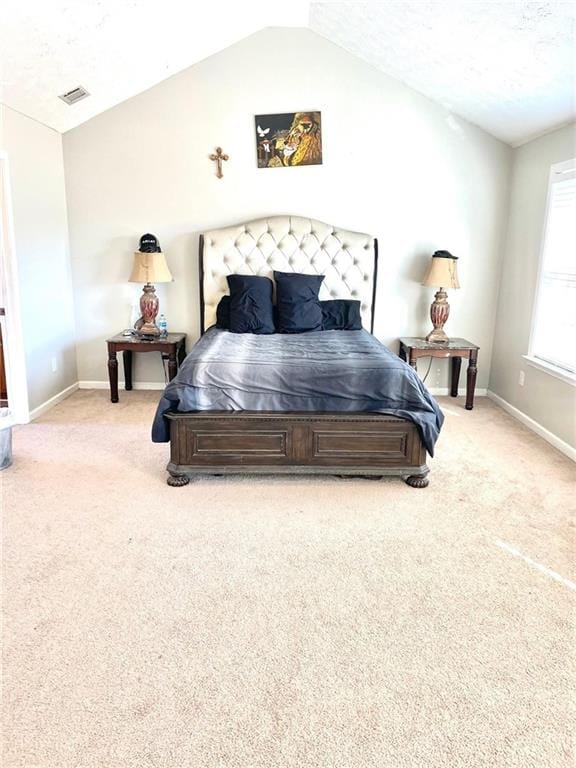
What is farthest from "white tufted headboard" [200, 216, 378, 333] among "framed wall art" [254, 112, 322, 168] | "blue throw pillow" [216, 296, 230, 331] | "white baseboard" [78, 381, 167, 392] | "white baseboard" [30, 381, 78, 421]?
"white baseboard" [30, 381, 78, 421]

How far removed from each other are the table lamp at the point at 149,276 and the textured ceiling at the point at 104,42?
4.04 ft

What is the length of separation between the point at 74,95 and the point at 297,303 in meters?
2.37

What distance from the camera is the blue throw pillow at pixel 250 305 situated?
14.3 feet

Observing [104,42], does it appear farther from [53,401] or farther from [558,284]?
[558,284]

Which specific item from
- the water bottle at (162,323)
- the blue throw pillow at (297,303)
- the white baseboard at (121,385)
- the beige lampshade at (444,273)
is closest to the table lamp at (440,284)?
the beige lampshade at (444,273)

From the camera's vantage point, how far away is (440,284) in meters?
4.52

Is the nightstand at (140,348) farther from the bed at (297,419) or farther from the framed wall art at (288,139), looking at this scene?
the framed wall art at (288,139)

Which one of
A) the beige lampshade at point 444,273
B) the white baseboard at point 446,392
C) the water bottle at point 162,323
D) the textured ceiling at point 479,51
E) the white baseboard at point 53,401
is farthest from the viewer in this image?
the white baseboard at point 446,392

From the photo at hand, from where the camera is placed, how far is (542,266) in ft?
13.7

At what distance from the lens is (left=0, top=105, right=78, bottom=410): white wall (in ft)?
Answer: 13.2

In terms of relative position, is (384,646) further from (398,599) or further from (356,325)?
(356,325)

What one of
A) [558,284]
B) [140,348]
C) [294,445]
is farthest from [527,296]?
[140,348]

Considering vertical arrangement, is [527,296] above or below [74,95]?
below

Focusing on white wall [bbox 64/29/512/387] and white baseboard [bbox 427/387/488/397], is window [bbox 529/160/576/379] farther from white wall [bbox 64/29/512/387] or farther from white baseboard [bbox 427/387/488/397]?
white baseboard [bbox 427/387/488/397]
